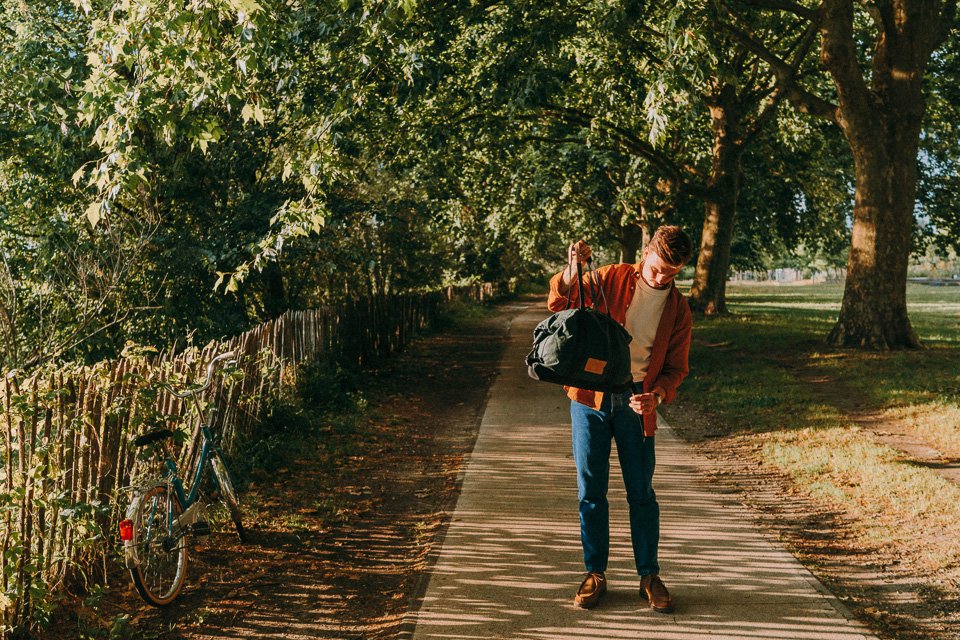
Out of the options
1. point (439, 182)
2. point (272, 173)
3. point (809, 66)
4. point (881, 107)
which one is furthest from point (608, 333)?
point (809, 66)

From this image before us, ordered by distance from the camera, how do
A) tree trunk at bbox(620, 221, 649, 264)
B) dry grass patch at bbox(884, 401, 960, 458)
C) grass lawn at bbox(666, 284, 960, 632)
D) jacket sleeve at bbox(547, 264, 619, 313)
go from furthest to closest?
tree trunk at bbox(620, 221, 649, 264)
dry grass patch at bbox(884, 401, 960, 458)
grass lawn at bbox(666, 284, 960, 632)
jacket sleeve at bbox(547, 264, 619, 313)

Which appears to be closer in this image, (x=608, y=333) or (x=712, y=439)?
(x=608, y=333)

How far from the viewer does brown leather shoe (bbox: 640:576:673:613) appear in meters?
4.48

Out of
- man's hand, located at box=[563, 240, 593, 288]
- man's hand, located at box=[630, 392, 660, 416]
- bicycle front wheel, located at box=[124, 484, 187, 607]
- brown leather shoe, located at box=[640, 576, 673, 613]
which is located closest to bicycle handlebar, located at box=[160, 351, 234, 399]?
bicycle front wheel, located at box=[124, 484, 187, 607]

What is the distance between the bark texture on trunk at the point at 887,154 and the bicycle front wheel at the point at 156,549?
1126 cm

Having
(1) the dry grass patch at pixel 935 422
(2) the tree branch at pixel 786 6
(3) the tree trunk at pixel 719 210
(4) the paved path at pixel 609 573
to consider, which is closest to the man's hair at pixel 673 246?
(4) the paved path at pixel 609 573

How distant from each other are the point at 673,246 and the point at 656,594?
1.89 metres

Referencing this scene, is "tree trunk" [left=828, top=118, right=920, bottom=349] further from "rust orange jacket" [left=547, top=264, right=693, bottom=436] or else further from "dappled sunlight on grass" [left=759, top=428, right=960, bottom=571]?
"rust orange jacket" [left=547, top=264, right=693, bottom=436]

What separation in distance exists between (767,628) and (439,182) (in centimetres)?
1426

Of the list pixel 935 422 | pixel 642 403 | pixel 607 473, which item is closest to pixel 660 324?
pixel 642 403

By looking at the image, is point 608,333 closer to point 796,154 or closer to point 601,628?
point 601,628

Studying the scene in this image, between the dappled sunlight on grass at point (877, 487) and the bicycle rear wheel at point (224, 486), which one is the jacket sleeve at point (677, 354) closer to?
the dappled sunlight on grass at point (877, 487)

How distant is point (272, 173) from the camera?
1320cm

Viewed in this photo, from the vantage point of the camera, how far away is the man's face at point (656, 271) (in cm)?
436
